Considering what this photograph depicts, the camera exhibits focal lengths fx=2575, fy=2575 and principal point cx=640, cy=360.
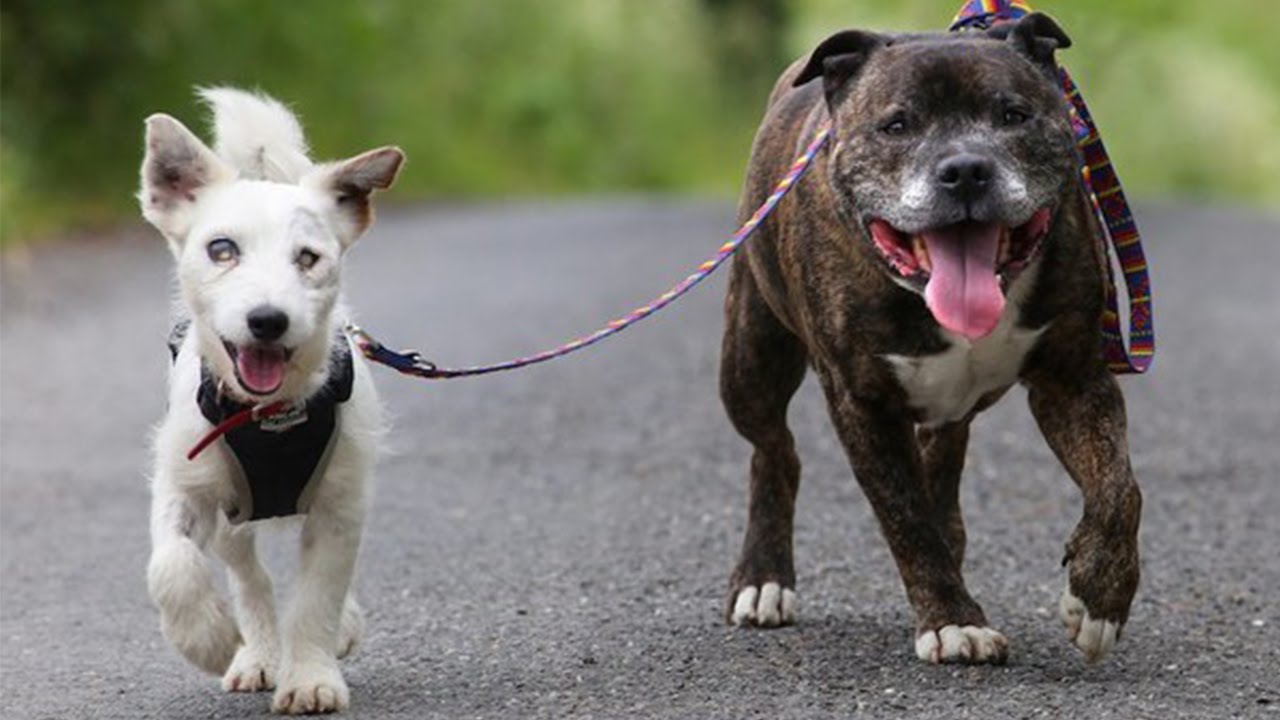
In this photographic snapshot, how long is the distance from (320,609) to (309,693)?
0.66ft

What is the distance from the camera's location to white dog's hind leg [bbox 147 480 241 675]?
18.2 ft

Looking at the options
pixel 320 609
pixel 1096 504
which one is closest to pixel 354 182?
pixel 320 609

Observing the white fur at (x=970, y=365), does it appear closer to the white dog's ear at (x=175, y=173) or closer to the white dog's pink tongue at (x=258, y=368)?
the white dog's pink tongue at (x=258, y=368)

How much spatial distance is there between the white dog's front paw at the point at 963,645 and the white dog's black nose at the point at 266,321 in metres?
1.76

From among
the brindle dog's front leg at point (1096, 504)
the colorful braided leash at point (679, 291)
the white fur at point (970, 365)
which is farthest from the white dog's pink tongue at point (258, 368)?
the brindle dog's front leg at point (1096, 504)

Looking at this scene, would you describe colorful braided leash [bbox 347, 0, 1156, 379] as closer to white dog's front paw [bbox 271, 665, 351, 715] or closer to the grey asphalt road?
the grey asphalt road

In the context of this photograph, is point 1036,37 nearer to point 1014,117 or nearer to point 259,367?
point 1014,117

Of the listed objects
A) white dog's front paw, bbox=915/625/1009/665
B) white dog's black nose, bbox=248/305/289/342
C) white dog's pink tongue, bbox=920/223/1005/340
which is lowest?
white dog's front paw, bbox=915/625/1009/665

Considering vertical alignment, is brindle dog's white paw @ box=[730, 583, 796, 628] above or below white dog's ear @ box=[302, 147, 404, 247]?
below

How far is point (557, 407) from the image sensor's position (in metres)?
11.7

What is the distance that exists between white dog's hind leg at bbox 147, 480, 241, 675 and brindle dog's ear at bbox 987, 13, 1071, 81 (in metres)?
2.22

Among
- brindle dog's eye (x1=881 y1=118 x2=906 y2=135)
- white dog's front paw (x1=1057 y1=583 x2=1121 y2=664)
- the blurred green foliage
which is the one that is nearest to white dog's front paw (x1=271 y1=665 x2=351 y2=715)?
white dog's front paw (x1=1057 y1=583 x2=1121 y2=664)

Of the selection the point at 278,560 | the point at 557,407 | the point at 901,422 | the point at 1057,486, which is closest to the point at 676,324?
the point at 557,407

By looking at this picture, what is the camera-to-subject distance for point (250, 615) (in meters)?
6.18
